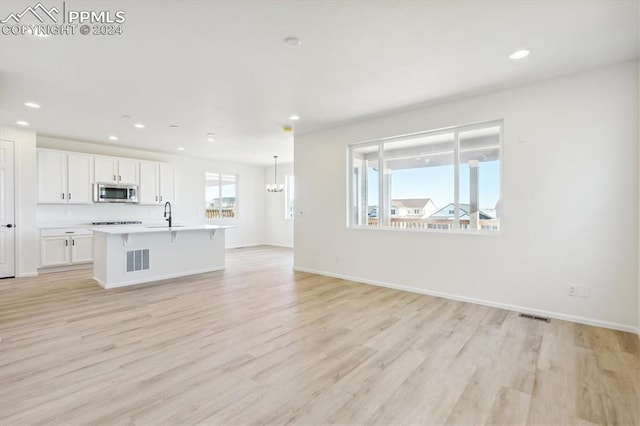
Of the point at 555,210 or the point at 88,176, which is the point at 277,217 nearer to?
the point at 88,176

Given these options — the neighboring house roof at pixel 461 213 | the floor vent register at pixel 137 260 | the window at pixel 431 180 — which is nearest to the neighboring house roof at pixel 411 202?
the window at pixel 431 180

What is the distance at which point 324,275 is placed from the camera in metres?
5.66

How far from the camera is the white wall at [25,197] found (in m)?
5.58

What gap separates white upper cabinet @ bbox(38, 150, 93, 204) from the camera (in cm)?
594

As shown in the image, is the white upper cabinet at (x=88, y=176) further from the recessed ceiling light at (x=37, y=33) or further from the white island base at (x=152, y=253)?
the recessed ceiling light at (x=37, y=33)

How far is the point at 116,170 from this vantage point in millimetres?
6867

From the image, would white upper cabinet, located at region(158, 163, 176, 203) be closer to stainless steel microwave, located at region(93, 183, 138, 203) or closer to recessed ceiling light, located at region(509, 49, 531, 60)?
stainless steel microwave, located at region(93, 183, 138, 203)

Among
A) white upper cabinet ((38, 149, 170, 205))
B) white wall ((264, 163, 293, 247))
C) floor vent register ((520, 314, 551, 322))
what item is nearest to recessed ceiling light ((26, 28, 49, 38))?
white upper cabinet ((38, 149, 170, 205))

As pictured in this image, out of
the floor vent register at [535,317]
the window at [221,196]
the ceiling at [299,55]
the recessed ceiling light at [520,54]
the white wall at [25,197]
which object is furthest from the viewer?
the window at [221,196]

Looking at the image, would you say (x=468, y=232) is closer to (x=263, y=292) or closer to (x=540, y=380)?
(x=540, y=380)

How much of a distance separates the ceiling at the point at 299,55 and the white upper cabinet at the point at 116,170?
6.16 feet

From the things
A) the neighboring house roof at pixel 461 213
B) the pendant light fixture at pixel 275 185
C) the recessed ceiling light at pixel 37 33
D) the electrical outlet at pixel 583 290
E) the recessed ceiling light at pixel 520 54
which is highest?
the recessed ceiling light at pixel 37 33

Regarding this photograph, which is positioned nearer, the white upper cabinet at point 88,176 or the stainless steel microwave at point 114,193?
the white upper cabinet at point 88,176

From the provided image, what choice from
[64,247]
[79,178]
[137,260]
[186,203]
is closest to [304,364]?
[137,260]
